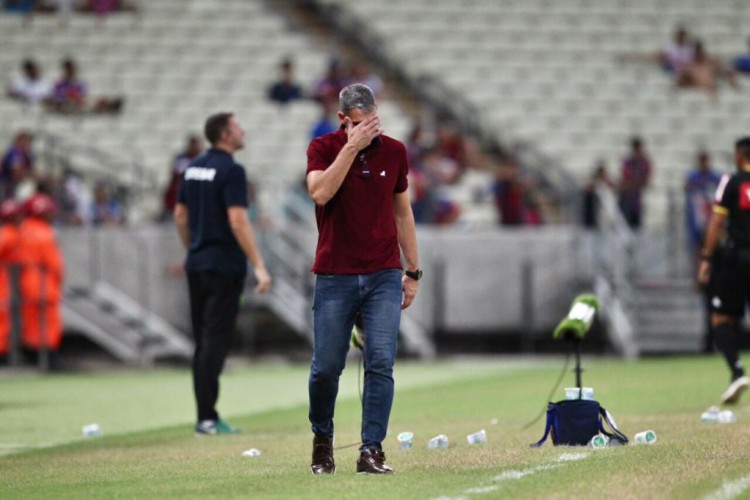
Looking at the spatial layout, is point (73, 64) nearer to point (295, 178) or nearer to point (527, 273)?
point (295, 178)

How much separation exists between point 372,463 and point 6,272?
1402 centimetres

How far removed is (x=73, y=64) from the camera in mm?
27625

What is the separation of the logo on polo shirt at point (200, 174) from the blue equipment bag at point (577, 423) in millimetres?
3570

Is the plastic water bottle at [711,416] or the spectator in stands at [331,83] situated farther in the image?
the spectator in stands at [331,83]

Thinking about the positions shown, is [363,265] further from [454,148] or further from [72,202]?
[454,148]

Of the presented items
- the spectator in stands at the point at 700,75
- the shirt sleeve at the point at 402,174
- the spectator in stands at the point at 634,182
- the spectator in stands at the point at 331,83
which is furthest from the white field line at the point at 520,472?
the spectator in stands at the point at 700,75

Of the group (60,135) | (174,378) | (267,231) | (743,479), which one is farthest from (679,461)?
(60,135)

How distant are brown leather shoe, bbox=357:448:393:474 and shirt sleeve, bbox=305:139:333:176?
58.5 inches

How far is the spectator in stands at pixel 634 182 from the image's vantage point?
25.0 m

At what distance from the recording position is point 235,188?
12.6 meters

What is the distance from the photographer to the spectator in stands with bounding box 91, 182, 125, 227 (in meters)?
23.9

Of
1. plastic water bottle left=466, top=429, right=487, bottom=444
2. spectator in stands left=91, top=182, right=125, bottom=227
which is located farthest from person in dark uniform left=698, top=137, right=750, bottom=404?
spectator in stands left=91, top=182, right=125, bottom=227

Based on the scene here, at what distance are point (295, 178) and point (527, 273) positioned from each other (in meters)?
3.77

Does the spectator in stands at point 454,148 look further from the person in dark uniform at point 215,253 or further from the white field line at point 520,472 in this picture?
the white field line at point 520,472
